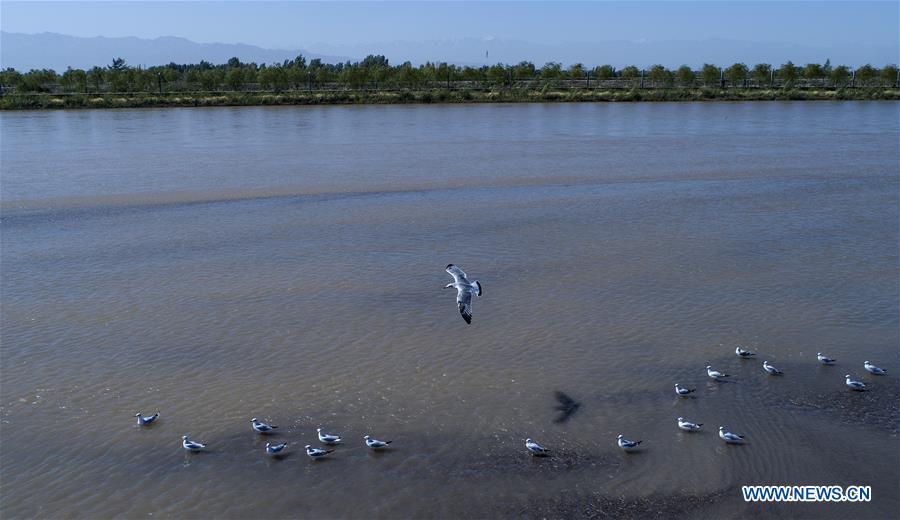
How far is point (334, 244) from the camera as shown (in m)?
17.6

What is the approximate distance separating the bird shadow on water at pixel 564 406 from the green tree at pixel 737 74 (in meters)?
69.4

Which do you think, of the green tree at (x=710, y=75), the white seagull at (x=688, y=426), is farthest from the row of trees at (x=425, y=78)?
the white seagull at (x=688, y=426)

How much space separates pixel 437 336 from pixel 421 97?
50669mm

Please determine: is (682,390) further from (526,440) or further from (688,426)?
(526,440)

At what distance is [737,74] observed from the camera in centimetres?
7250

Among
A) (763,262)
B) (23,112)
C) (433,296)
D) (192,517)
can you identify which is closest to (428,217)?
(433,296)

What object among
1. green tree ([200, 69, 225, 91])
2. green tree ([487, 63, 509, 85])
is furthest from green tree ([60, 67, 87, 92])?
green tree ([487, 63, 509, 85])

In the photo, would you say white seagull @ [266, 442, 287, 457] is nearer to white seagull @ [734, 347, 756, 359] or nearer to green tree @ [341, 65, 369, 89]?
white seagull @ [734, 347, 756, 359]

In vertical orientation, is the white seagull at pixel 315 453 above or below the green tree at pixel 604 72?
below

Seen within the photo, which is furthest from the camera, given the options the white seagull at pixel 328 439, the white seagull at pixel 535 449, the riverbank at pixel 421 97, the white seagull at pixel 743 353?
the riverbank at pixel 421 97

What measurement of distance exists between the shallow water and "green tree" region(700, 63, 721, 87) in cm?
5031

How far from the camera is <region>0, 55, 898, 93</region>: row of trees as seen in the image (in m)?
68.9

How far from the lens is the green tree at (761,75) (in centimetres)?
7331

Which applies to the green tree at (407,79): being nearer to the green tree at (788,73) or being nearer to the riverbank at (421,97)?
the riverbank at (421,97)
